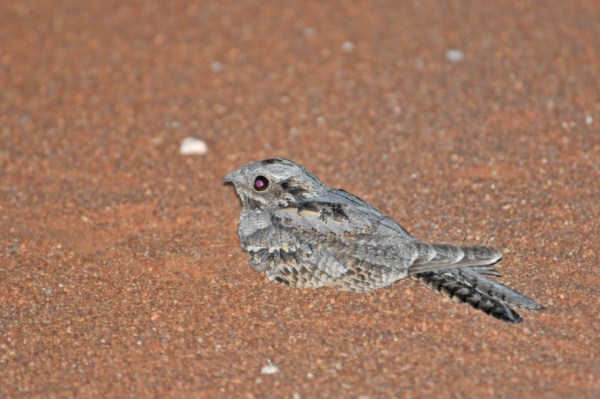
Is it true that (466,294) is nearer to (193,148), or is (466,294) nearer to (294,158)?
(294,158)

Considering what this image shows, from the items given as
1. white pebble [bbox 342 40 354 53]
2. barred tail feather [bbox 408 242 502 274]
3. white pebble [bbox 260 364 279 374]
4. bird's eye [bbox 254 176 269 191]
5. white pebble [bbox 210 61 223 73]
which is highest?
white pebble [bbox 342 40 354 53]

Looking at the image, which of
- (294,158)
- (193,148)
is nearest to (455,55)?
(294,158)

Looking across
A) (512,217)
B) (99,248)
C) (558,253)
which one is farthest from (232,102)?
(558,253)

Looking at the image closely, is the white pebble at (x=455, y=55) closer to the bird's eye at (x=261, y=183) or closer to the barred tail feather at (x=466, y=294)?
the bird's eye at (x=261, y=183)

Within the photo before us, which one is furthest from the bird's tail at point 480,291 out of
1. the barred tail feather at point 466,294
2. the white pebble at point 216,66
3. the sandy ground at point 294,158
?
the white pebble at point 216,66

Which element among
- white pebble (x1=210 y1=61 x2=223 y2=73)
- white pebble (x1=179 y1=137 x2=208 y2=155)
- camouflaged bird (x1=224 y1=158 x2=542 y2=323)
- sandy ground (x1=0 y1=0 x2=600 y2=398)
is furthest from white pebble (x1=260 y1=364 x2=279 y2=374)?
white pebble (x1=210 y1=61 x2=223 y2=73)

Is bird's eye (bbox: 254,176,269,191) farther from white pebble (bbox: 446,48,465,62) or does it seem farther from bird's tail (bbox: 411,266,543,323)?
white pebble (bbox: 446,48,465,62)

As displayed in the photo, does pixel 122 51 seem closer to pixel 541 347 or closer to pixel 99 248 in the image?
pixel 99 248
